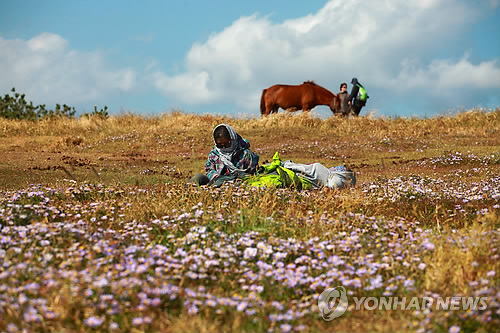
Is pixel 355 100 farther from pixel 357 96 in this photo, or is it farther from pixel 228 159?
pixel 228 159

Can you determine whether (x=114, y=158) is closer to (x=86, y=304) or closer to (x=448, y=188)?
(x=448, y=188)

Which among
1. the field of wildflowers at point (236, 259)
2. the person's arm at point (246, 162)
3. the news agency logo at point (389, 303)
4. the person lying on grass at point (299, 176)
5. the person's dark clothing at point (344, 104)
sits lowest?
the news agency logo at point (389, 303)

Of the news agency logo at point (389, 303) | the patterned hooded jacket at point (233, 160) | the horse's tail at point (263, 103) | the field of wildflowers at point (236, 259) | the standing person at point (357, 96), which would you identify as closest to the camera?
the field of wildflowers at point (236, 259)

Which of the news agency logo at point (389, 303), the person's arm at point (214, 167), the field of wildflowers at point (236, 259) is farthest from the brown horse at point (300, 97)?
the news agency logo at point (389, 303)

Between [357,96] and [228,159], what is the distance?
995 inches

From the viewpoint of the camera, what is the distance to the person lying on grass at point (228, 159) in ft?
35.9

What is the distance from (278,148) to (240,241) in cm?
1849

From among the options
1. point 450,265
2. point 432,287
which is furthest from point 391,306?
point 450,265

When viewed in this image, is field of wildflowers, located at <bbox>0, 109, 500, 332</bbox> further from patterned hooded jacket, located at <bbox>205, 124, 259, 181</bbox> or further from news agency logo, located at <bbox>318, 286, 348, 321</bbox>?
patterned hooded jacket, located at <bbox>205, 124, 259, 181</bbox>

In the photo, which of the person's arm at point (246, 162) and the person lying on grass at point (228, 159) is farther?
the person's arm at point (246, 162)

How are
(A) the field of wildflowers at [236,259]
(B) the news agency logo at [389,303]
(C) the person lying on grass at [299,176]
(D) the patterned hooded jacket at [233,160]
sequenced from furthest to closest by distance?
(D) the patterned hooded jacket at [233,160]
(C) the person lying on grass at [299,176]
(B) the news agency logo at [389,303]
(A) the field of wildflowers at [236,259]

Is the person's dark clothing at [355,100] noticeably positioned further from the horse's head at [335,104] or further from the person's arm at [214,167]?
the person's arm at [214,167]

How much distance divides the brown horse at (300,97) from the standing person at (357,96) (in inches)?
49.2

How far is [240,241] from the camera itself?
5.78 metres
